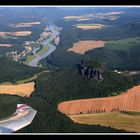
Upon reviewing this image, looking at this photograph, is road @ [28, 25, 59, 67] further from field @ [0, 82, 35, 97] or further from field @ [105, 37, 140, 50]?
field @ [0, 82, 35, 97]

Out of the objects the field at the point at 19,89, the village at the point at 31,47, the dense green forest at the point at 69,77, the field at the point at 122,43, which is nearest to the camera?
the dense green forest at the point at 69,77

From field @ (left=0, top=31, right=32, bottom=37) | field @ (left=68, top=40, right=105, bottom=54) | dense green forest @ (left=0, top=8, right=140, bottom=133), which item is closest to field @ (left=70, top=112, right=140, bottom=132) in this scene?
dense green forest @ (left=0, top=8, right=140, bottom=133)

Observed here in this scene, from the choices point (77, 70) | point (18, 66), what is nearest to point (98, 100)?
point (77, 70)

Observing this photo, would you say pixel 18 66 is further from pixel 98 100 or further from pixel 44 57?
pixel 98 100

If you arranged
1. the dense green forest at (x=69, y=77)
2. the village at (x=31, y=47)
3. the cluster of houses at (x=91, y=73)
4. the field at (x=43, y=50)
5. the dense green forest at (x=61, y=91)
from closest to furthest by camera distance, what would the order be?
the dense green forest at (x=69, y=77) → the dense green forest at (x=61, y=91) → the cluster of houses at (x=91, y=73) → the village at (x=31, y=47) → the field at (x=43, y=50)

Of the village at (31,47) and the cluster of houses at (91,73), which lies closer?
the cluster of houses at (91,73)

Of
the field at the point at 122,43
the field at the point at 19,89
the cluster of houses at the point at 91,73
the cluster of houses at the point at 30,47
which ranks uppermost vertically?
the cluster of houses at the point at 91,73

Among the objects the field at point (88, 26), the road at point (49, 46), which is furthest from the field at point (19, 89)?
the field at point (88, 26)

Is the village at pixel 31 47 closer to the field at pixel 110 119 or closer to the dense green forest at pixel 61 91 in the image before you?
the dense green forest at pixel 61 91
